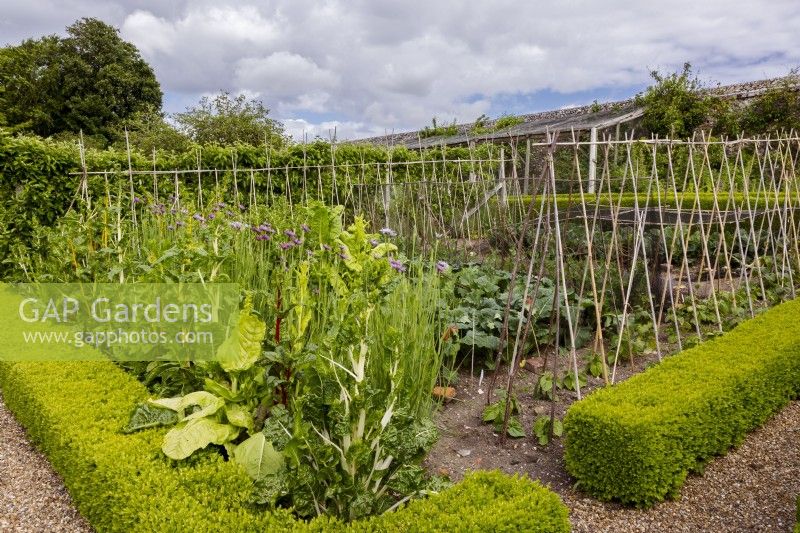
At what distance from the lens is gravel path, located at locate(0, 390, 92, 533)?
3.27 meters

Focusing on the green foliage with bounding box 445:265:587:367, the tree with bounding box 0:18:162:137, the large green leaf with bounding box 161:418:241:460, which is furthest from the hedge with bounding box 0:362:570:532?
the tree with bounding box 0:18:162:137

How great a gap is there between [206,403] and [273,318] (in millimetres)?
943

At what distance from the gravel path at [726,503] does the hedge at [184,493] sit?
799mm

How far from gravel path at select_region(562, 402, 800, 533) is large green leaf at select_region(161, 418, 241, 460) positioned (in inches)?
72.4

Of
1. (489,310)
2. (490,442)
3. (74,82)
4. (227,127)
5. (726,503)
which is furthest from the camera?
(74,82)

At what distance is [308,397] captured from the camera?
2.76 m

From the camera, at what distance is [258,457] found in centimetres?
302

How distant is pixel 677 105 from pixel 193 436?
16.3 meters

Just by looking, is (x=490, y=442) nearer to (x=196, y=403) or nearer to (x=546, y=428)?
(x=546, y=428)

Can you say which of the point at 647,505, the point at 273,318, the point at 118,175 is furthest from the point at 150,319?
the point at 118,175

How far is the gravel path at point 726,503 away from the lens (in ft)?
10.7

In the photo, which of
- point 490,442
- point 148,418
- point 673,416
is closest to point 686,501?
point 673,416

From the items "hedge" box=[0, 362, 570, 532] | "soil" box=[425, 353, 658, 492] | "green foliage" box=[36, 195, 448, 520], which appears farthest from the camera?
"soil" box=[425, 353, 658, 492]

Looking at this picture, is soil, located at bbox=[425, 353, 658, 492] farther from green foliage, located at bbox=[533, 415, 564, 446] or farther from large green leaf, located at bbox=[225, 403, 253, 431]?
large green leaf, located at bbox=[225, 403, 253, 431]
